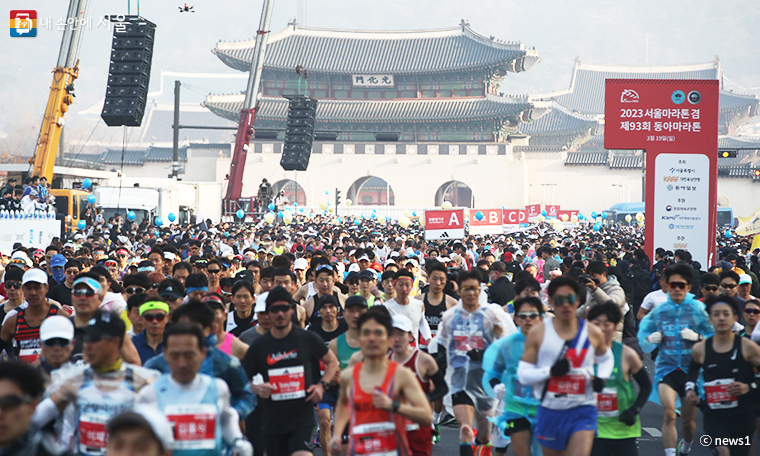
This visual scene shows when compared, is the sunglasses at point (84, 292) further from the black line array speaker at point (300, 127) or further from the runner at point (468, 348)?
the black line array speaker at point (300, 127)

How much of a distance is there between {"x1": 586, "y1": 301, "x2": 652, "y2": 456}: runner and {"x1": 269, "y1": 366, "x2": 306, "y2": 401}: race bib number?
1.82m

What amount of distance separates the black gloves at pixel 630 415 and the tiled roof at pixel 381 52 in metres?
47.3

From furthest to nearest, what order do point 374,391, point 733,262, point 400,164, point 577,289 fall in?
point 400,164, point 733,262, point 577,289, point 374,391

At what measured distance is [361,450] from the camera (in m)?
4.27

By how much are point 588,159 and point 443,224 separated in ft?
134

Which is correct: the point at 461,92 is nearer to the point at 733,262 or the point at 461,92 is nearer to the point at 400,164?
the point at 400,164

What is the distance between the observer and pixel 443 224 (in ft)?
54.0

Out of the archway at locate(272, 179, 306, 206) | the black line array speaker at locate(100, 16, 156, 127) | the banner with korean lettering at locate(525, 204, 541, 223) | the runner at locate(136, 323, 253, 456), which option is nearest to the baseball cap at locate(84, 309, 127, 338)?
the runner at locate(136, 323, 253, 456)

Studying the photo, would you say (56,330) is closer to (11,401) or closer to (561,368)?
(11,401)

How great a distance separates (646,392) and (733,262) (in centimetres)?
755

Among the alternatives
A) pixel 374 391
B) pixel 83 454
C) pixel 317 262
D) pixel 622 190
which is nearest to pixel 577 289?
pixel 374 391

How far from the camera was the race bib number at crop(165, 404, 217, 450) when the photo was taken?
379 centimetres

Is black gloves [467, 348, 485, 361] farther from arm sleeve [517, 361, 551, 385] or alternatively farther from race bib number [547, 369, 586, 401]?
race bib number [547, 369, 586, 401]

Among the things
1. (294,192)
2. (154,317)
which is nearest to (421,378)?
(154,317)
